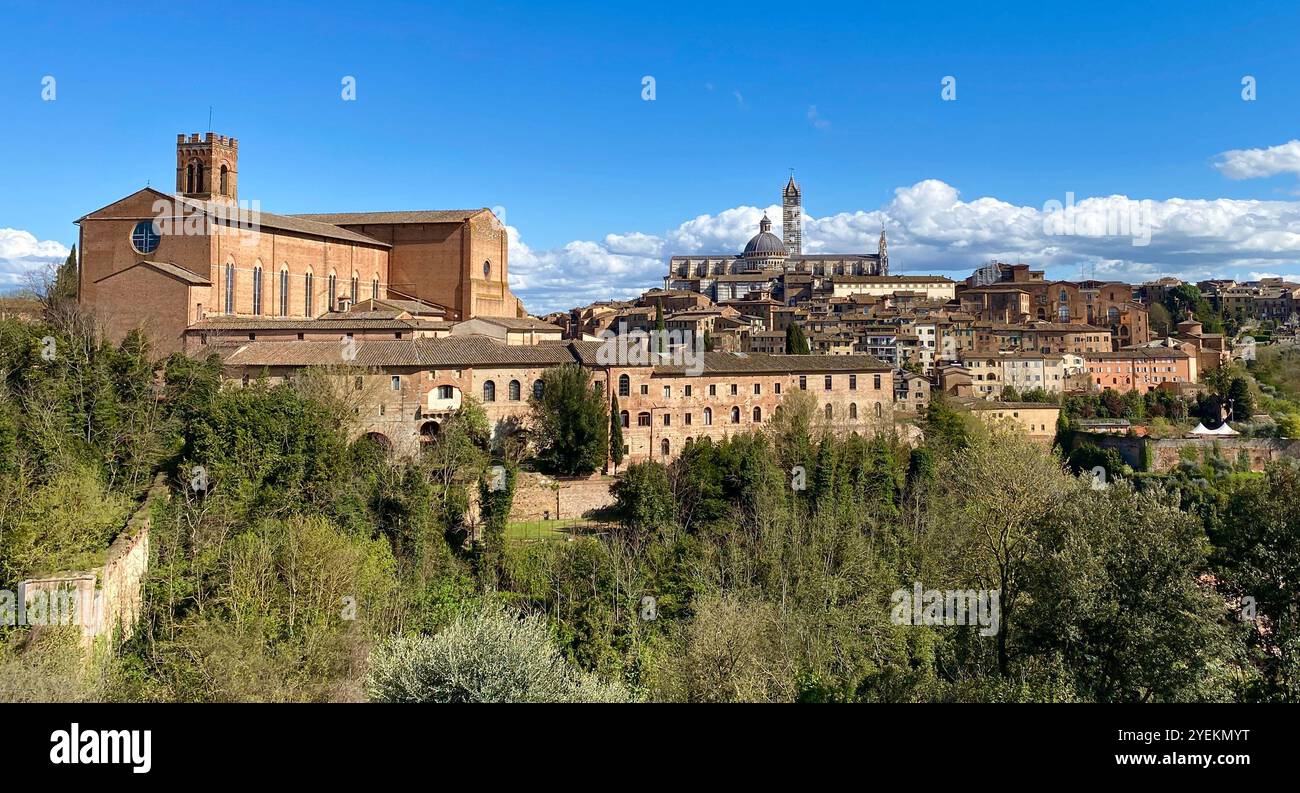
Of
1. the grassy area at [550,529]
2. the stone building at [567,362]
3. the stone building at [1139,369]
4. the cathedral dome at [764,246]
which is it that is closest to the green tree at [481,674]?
the grassy area at [550,529]

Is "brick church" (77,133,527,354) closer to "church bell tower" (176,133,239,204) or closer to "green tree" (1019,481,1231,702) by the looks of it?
"church bell tower" (176,133,239,204)

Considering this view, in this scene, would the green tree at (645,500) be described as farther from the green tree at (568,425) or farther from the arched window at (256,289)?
the arched window at (256,289)

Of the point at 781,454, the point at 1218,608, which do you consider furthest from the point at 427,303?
the point at 1218,608

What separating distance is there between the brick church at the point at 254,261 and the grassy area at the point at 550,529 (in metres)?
11.1

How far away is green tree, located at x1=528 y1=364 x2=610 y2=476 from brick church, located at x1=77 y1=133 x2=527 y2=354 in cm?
932

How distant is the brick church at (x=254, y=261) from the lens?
33562 millimetres

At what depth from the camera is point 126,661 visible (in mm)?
16547

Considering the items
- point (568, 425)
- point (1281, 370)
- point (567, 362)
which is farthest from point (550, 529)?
point (1281, 370)

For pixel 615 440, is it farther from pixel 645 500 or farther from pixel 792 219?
pixel 792 219
